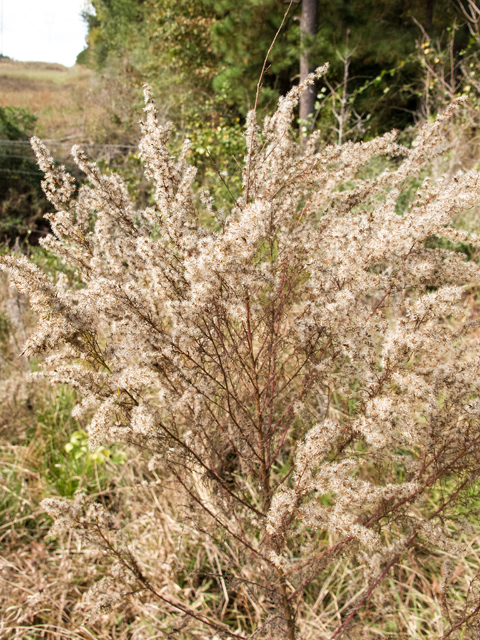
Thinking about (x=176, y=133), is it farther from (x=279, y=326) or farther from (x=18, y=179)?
(x=18, y=179)

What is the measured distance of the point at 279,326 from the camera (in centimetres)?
133

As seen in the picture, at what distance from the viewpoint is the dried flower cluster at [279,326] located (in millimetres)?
1040

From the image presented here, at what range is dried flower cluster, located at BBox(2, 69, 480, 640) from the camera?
104 cm

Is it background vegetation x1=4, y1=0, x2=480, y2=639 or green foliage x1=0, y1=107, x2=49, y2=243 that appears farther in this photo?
green foliage x1=0, y1=107, x2=49, y2=243

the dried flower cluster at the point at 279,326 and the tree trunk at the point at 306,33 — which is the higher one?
the tree trunk at the point at 306,33

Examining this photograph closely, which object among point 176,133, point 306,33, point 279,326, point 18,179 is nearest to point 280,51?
point 306,33

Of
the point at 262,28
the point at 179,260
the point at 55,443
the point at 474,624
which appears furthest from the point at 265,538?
the point at 262,28

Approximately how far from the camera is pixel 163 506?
2629 mm

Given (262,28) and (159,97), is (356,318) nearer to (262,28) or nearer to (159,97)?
(262,28)

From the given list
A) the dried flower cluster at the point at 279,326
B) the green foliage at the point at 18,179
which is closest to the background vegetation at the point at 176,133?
the green foliage at the point at 18,179

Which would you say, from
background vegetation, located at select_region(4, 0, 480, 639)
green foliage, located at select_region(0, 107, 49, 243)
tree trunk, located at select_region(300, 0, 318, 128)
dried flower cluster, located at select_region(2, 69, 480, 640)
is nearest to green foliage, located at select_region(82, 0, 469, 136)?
background vegetation, located at select_region(4, 0, 480, 639)

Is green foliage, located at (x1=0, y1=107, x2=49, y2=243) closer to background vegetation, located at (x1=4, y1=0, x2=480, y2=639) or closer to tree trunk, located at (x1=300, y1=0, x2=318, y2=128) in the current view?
background vegetation, located at (x1=4, y1=0, x2=480, y2=639)

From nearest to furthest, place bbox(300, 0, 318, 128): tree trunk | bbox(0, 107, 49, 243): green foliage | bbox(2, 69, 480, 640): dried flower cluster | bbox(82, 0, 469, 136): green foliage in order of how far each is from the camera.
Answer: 1. bbox(2, 69, 480, 640): dried flower cluster
2. bbox(300, 0, 318, 128): tree trunk
3. bbox(82, 0, 469, 136): green foliage
4. bbox(0, 107, 49, 243): green foliage

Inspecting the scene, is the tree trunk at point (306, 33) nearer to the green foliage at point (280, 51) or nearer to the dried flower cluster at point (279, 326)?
the green foliage at point (280, 51)
